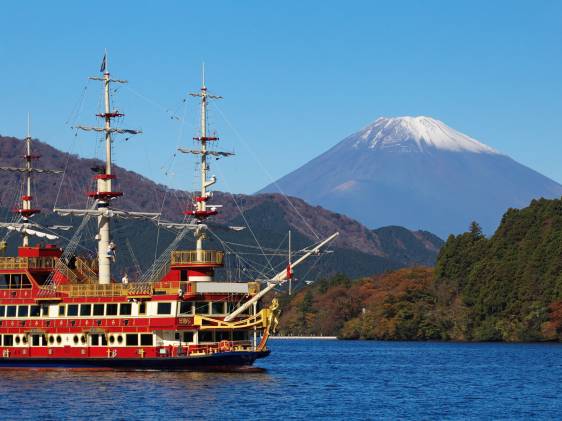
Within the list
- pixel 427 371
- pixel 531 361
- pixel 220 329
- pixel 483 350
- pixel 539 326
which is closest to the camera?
pixel 220 329

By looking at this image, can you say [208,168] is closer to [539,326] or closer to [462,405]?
[462,405]

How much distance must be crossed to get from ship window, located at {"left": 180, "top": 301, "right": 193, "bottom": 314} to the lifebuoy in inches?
97.6

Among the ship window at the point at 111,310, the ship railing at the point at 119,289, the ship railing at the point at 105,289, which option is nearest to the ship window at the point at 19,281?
the ship railing at the point at 119,289

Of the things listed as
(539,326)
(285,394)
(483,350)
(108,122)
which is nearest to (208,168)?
(108,122)

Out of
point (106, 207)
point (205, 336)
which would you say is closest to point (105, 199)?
point (106, 207)

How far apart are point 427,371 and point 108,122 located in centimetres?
2607

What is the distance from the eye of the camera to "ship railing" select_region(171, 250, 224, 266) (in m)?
68.2

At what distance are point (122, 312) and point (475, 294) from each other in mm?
68806

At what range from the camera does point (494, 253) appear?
A: 437ft

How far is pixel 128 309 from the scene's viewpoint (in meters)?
68.4

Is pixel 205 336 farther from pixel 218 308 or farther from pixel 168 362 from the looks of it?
pixel 168 362

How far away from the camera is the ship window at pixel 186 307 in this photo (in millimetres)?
67000

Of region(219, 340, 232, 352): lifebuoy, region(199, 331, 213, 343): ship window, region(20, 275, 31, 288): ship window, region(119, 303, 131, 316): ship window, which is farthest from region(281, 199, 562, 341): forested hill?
region(20, 275, 31, 288): ship window

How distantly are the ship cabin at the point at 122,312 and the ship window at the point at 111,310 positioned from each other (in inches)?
2.2
